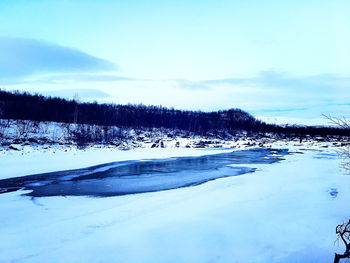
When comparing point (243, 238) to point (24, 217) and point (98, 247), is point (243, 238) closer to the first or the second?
point (98, 247)

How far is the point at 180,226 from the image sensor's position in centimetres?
603

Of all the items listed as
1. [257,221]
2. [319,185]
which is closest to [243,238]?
[257,221]

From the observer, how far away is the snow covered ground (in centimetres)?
472

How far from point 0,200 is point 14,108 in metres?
51.7

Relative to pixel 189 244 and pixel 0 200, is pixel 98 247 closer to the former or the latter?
pixel 189 244

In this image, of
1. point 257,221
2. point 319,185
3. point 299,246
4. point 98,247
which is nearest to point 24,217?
point 98,247

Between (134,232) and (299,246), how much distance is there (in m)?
3.37

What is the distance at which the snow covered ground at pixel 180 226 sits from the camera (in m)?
4.72

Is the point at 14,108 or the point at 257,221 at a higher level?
the point at 14,108

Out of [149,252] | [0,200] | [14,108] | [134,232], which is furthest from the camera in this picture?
[14,108]

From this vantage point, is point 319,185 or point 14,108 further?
point 14,108

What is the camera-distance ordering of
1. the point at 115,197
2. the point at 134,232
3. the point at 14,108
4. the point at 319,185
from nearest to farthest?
the point at 134,232, the point at 115,197, the point at 319,185, the point at 14,108

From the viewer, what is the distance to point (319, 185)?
35.1 feet

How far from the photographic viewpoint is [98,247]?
193 inches
